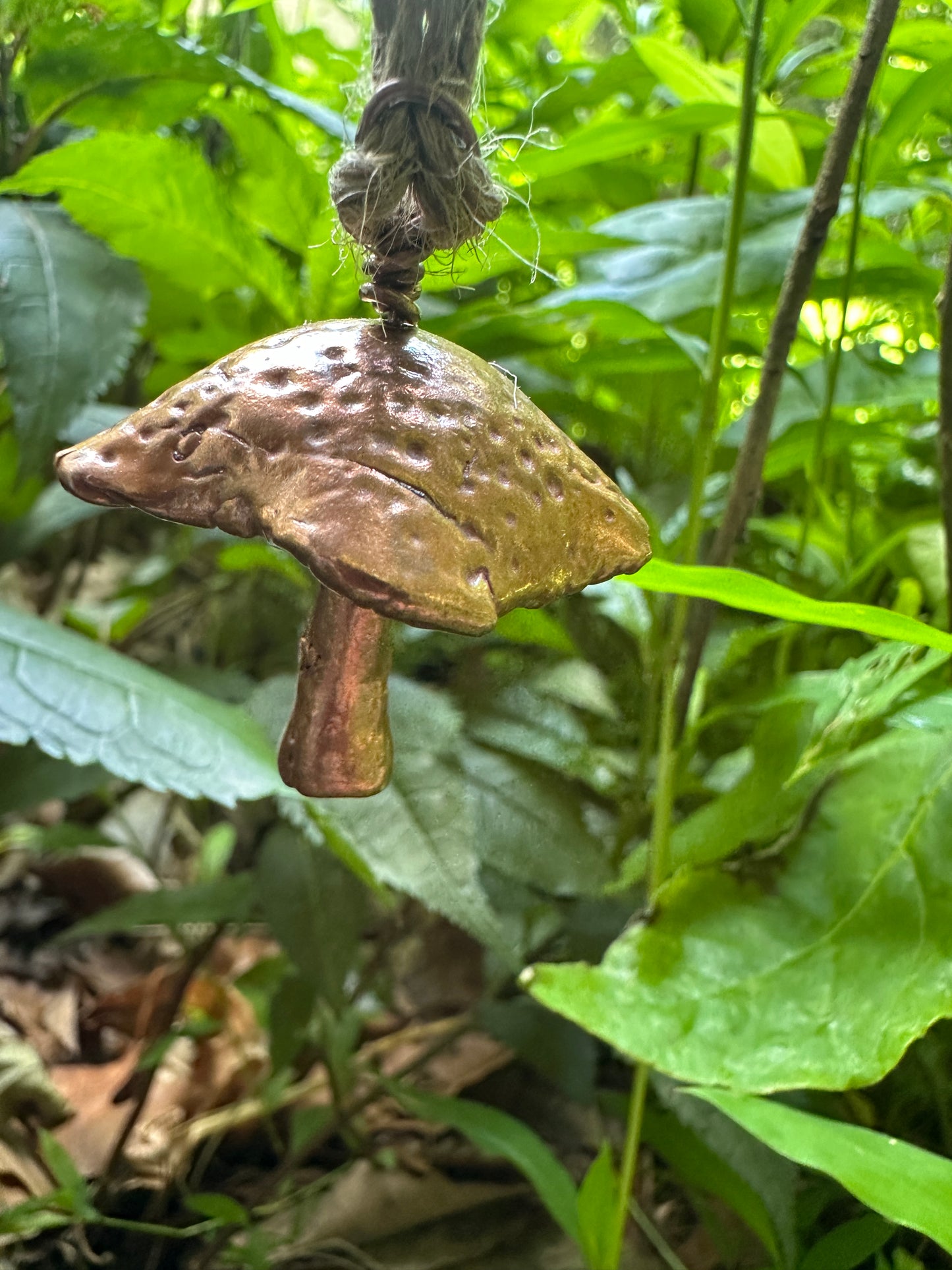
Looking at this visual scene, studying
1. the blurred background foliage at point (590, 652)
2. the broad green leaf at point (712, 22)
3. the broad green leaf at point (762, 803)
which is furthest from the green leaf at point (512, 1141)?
the broad green leaf at point (712, 22)

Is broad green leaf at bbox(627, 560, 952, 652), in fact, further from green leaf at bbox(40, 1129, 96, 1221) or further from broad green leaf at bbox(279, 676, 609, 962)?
green leaf at bbox(40, 1129, 96, 1221)

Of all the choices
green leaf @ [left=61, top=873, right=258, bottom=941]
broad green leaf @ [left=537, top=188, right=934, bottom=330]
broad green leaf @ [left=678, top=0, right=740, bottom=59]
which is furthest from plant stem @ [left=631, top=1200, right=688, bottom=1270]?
broad green leaf @ [left=678, top=0, right=740, bottom=59]

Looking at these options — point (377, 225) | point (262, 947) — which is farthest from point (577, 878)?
point (262, 947)

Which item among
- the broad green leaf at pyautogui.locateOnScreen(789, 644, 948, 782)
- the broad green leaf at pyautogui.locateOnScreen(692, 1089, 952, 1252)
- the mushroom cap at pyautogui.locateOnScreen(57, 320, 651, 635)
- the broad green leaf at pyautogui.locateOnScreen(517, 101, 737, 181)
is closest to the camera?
the mushroom cap at pyautogui.locateOnScreen(57, 320, 651, 635)

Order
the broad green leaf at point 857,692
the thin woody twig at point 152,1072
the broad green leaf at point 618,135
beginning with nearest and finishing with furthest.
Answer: the broad green leaf at point 857,692 → the broad green leaf at point 618,135 → the thin woody twig at point 152,1072

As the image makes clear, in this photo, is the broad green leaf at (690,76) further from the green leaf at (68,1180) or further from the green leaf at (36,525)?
the green leaf at (68,1180)

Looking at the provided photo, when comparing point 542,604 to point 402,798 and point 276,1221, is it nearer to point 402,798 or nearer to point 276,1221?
point 402,798
